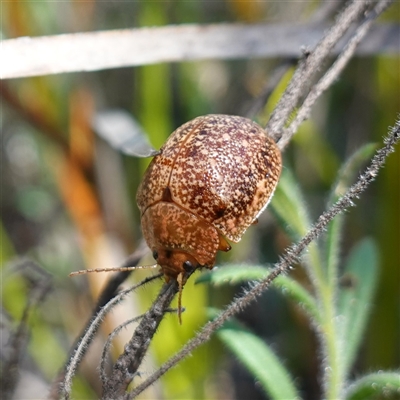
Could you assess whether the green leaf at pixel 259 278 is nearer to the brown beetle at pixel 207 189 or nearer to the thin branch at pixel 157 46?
the brown beetle at pixel 207 189

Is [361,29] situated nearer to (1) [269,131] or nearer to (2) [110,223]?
(1) [269,131]

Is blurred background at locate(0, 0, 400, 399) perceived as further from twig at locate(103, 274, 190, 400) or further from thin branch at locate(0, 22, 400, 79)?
twig at locate(103, 274, 190, 400)

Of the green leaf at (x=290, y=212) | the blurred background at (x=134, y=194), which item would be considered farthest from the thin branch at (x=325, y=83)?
the blurred background at (x=134, y=194)

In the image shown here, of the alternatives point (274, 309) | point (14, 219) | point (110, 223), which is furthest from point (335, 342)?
point (14, 219)

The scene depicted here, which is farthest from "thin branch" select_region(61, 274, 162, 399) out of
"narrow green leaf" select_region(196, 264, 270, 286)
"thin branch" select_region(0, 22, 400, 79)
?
"thin branch" select_region(0, 22, 400, 79)

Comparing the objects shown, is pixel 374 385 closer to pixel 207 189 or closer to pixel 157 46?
pixel 207 189
